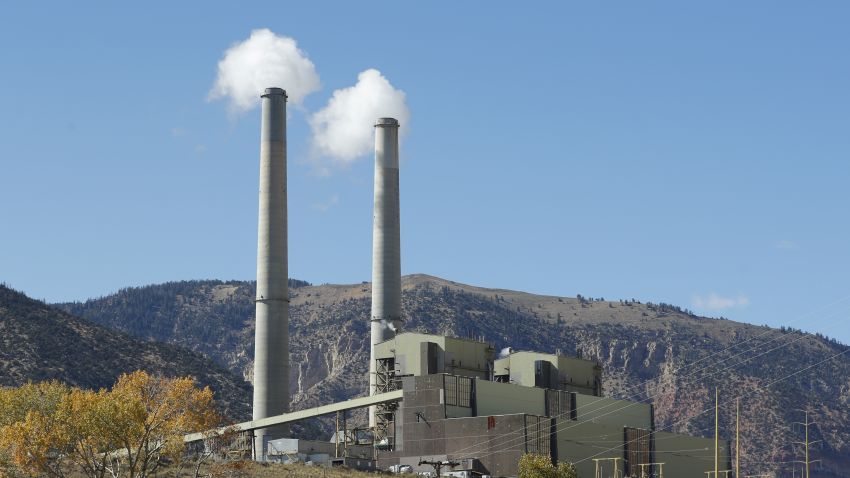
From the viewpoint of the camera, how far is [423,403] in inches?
4636

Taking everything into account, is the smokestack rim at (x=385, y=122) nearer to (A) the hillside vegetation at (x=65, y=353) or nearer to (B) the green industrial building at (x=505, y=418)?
(B) the green industrial building at (x=505, y=418)

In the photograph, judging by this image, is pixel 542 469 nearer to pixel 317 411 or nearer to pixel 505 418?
pixel 505 418

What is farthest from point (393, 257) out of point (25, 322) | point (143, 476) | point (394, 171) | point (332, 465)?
point (25, 322)

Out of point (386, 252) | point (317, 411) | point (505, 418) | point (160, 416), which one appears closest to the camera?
point (160, 416)

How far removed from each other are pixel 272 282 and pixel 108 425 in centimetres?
4008

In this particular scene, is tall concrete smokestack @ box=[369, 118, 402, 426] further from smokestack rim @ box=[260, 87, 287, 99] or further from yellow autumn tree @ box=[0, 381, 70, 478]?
yellow autumn tree @ box=[0, 381, 70, 478]

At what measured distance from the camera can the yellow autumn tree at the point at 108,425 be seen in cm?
8388

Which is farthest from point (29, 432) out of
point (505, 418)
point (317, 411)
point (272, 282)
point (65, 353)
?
point (65, 353)

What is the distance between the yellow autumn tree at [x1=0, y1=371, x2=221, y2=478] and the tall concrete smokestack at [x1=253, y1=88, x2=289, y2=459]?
90.3ft

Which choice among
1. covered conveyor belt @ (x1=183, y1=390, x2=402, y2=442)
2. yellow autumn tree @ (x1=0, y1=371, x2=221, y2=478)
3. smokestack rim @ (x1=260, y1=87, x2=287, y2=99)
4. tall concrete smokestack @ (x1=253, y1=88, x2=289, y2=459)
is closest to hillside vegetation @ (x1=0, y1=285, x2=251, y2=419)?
tall concrete smokestack @ (x1=253, y1=88, x2=289, y2=459)

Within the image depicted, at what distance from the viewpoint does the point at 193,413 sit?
88.1 meters

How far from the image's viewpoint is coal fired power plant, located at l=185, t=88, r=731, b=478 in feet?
378

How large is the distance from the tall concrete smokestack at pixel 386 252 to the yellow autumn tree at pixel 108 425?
43.2 meters

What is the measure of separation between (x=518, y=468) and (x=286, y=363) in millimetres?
24688
